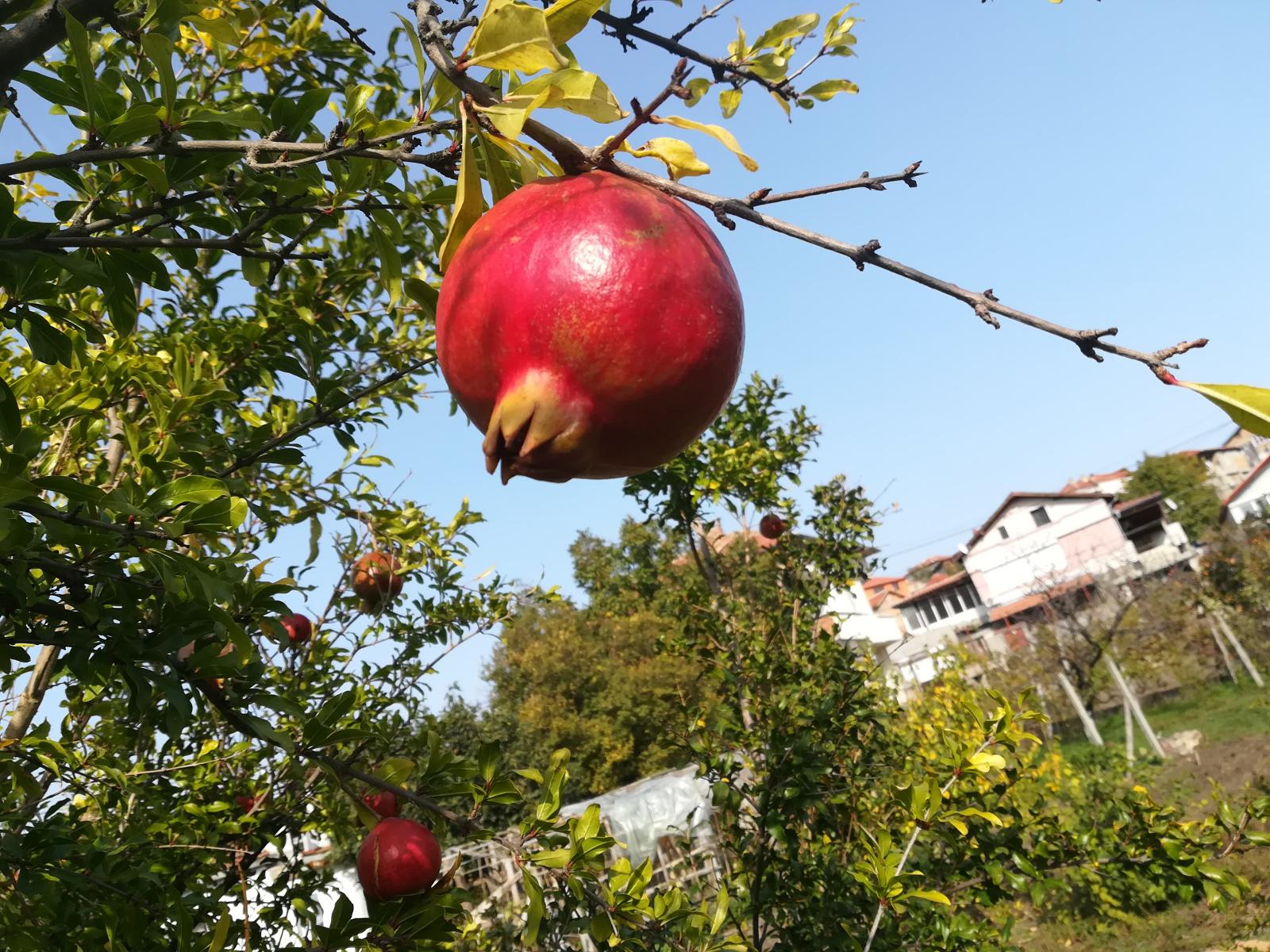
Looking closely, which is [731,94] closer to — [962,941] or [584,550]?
[962,941]

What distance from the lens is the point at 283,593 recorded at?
5.15 ft

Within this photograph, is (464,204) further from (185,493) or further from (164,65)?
(185,493)

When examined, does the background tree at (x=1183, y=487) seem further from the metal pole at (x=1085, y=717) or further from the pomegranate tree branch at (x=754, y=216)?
the pomegranate tree branch at (x=754, y=216)

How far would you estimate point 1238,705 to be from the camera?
14.2m

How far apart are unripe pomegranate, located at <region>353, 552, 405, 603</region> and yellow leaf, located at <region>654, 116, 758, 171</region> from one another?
2668 mm

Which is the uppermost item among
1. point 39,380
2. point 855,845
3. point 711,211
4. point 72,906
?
point 39,380

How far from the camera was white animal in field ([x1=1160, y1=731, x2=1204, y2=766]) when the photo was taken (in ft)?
38.6

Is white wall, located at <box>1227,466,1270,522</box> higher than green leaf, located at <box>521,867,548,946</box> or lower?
higher

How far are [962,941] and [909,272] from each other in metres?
2.56

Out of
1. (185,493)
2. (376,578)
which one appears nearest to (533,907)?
(185,493)

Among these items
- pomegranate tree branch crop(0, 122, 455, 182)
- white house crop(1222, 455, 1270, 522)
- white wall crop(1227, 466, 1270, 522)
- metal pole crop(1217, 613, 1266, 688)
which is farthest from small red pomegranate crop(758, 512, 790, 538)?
white wall crop(1227, 466, 1270, 522)

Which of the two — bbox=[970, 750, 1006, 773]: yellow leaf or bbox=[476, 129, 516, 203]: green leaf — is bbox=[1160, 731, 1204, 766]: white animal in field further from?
bbox=[476, 129, 516, 203]: green leaf

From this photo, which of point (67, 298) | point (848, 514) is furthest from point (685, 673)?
point (67, 298)

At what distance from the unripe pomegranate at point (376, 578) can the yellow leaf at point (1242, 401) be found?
115 inches
